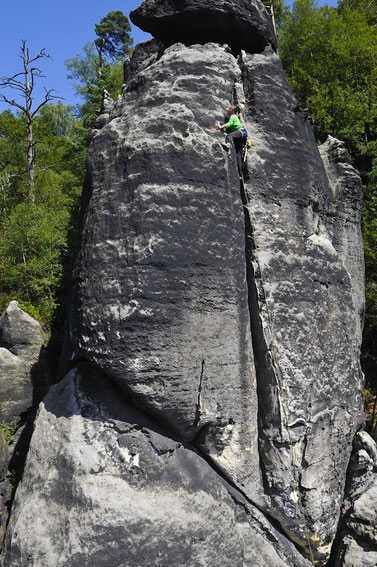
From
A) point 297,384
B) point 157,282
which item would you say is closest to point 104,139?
point 157,282

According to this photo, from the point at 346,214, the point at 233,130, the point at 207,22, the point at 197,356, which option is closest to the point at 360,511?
the point at 197,356

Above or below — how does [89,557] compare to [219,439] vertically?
below

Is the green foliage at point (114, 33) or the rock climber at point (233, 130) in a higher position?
the green foliage at point (114, 33)

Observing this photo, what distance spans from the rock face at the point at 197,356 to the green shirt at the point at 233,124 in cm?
20

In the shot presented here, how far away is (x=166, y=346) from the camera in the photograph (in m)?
4.98

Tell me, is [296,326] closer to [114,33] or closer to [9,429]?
[9,429]

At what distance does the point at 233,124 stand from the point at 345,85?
12265 millimetres

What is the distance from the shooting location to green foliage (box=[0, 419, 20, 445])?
25.7 ft

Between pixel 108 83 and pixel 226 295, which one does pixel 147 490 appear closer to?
pixel 226 295

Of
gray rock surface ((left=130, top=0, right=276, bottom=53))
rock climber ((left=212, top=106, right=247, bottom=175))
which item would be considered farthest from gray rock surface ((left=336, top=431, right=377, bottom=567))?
gray rock surface ((left=130, top=0, right=276, bottom=53))

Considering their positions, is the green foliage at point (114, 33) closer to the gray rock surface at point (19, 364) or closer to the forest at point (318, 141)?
the forest at point (318, 141)

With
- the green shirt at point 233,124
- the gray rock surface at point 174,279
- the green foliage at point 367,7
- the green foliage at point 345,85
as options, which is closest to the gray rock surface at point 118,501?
the gray rock surface at point 174,279

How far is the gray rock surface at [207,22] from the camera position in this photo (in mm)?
6539

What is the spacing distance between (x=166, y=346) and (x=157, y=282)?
74 centimetres
